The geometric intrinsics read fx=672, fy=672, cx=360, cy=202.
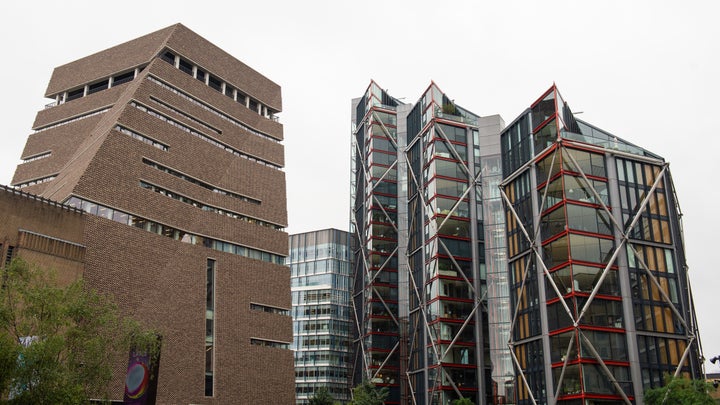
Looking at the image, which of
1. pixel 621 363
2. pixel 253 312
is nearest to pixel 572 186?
pixel 621 363

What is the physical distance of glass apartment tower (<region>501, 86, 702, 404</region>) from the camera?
4841 cm

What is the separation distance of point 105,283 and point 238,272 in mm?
16710

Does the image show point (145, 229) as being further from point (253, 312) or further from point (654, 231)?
point (654, 231)

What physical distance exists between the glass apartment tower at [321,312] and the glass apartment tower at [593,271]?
2219 inches

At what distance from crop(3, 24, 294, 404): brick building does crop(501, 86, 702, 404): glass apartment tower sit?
29.1 meters

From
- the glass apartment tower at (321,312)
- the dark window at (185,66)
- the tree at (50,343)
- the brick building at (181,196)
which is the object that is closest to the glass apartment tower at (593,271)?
the brick building at (181,196)

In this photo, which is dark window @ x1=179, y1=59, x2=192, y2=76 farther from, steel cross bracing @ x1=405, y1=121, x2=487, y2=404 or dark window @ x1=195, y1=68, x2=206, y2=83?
steel cross bracing @ x1=405, y1=121, x2=487, y2=404

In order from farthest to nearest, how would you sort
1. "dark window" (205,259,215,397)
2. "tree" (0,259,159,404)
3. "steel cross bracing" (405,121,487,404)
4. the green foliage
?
the green foliage
"steel cross bracing" (405,121,487,404)
"dark window" (205,259,215,397)
"tree" (0,259,159,404)

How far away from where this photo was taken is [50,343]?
31.9 m

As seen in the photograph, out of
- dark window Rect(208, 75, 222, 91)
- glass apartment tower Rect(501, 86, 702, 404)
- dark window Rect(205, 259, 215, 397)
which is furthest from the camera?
dark window Rect(208, 75, 222, 91)

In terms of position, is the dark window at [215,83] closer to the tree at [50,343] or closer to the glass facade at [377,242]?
the glass facade at [377,242]

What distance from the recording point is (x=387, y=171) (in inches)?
3831

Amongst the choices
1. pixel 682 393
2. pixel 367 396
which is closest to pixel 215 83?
→ pixel 367 396

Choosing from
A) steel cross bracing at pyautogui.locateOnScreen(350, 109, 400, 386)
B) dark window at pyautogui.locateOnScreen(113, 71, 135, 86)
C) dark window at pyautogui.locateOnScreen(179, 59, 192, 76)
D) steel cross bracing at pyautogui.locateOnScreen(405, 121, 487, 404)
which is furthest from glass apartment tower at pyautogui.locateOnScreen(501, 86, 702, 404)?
dark window at pyautogui.locateOnScreen(113, 71, 135, 86)
